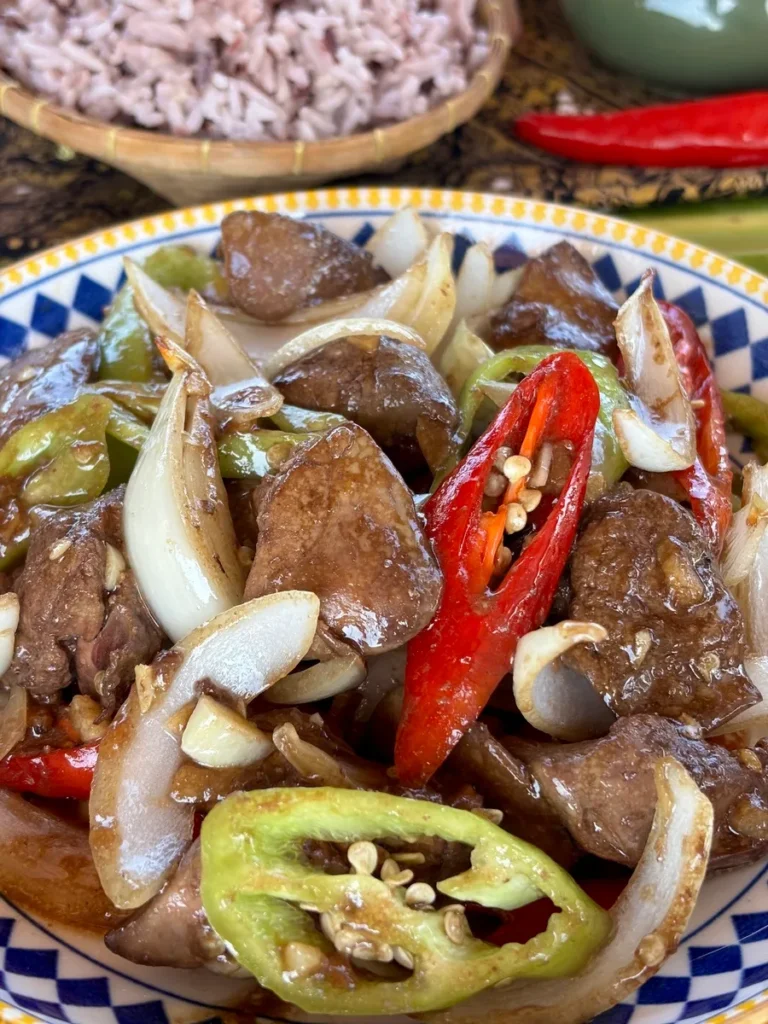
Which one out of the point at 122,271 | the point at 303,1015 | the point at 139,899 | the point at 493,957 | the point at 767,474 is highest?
the point at 767,474

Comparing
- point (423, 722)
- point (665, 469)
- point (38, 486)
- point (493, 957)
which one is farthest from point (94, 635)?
point (665, 469)

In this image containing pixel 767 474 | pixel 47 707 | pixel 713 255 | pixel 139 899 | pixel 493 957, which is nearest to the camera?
pixel 493 957

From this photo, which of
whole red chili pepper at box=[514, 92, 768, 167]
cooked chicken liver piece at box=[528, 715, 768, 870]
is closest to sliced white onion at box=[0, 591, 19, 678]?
cooked chicken liver piece at box=[528, 715, 768, 870]

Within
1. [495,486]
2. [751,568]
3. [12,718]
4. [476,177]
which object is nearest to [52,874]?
[12,718]

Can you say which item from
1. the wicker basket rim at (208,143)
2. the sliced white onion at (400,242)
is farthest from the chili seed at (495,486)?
the wicker basket rim at (208,143)

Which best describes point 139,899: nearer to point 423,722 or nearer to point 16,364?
point 423,722

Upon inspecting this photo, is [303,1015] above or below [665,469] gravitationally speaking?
below

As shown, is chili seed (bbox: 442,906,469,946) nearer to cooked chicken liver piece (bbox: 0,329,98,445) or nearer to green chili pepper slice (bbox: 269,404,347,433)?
green chili pepper slice (bbox: 269,404,347,433)

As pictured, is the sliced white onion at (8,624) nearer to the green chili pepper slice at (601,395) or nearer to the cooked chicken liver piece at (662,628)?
the green chili pepper slice at (601,395)
